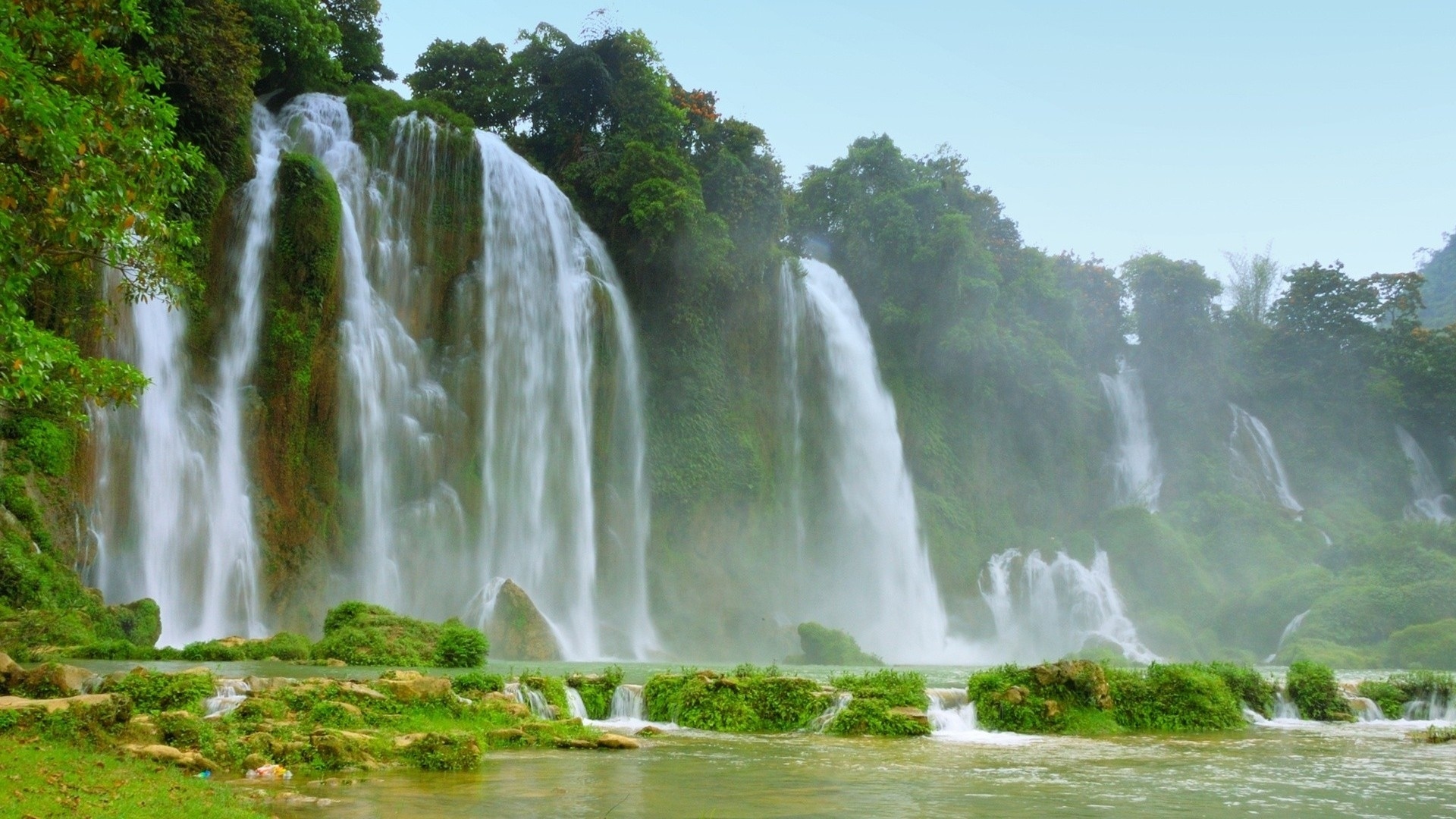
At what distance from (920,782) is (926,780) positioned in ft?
0.40

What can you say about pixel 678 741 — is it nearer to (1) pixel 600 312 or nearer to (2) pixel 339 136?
(1) pixel 600 312

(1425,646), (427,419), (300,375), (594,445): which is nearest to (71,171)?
(300,375)

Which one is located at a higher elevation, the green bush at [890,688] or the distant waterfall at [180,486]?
the distant waterfall at [180,486]

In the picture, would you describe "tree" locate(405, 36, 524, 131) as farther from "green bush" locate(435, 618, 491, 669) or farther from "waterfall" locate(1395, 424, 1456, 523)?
"waterfall" locate(1395, 424, 1456, 523)

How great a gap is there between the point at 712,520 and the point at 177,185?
73.7 feet

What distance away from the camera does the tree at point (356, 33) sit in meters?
33.4

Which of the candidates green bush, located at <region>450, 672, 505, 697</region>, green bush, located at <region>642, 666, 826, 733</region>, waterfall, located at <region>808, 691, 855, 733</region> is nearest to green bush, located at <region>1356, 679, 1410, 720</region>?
waterfall, located at <region>808, 691, 855, 733</region>

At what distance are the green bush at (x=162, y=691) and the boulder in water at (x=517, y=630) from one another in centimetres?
1164

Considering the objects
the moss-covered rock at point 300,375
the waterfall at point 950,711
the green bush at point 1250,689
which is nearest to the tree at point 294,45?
the moss-covered rock at point 300,375

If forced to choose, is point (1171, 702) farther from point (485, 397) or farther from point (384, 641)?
point (485, 397)

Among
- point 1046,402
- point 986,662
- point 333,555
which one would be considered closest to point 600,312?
point 333,555

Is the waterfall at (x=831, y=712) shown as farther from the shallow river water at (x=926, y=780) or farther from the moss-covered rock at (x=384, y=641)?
the moss-covered rock at (x=384, y=641)

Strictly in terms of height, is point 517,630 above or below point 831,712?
above

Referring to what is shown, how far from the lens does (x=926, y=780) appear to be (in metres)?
8.58
